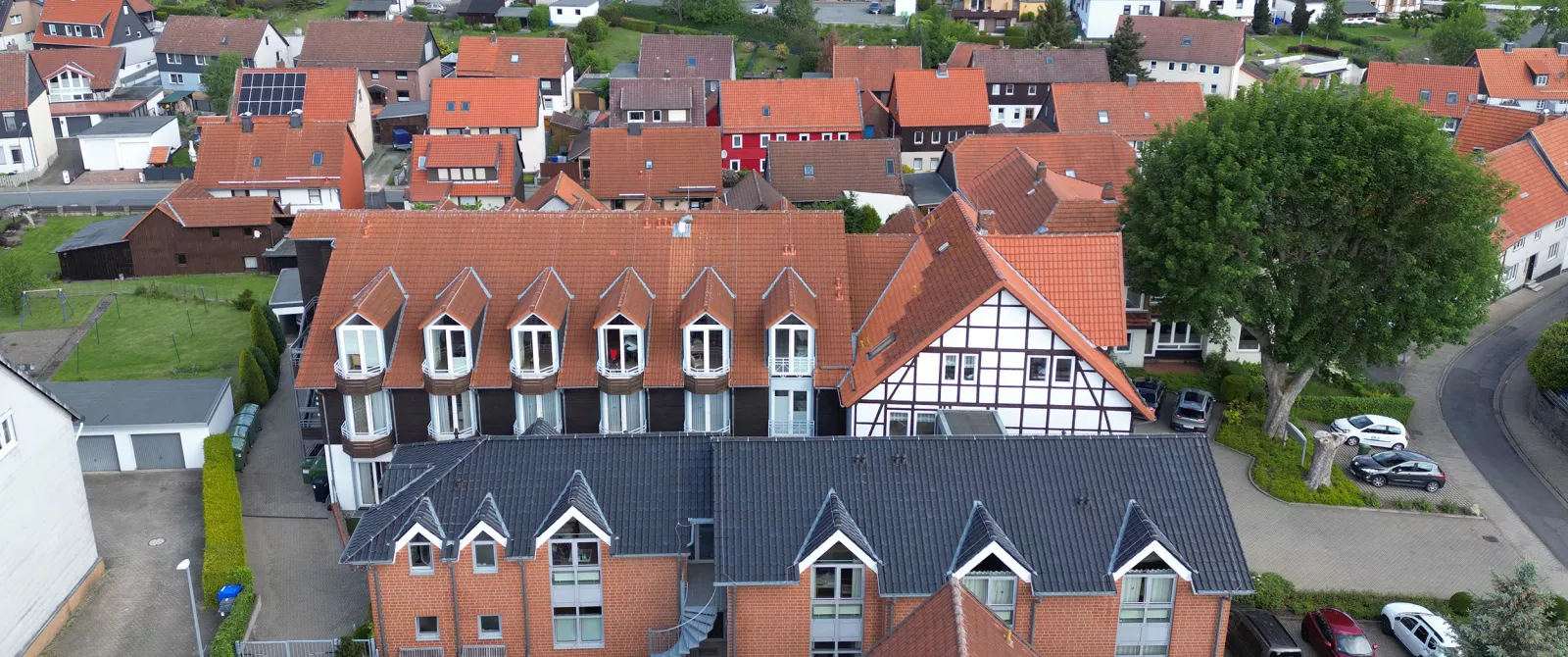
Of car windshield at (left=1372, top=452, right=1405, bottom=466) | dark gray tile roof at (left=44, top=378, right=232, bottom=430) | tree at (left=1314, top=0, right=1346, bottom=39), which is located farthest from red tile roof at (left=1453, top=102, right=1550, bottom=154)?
dark gray tile roof at (left=44, top=378, right=232, bottom=430)

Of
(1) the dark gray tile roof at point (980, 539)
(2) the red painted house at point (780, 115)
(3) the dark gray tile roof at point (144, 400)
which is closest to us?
(1) the dark gray tile roof at point (980, 539)

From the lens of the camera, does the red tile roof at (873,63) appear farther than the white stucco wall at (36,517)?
Yes

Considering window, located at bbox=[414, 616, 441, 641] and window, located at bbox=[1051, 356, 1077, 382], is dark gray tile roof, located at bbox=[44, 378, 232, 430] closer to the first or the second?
window, located at bbox=[414, 616, 441, 641]

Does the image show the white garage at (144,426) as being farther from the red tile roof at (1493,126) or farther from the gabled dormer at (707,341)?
the red tile roof at (1493,126)

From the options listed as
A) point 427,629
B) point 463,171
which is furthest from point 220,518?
point 463,171

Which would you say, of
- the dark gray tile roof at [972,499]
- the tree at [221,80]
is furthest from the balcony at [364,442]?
the tree at [221,80]

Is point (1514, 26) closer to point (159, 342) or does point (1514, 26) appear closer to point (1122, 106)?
point (1122, 106)

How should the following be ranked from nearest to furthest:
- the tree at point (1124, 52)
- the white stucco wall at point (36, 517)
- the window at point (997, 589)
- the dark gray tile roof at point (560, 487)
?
the window at point (997, 589)
the dark gray tile roof at point (560, 487)
the white stucco wall at point (36, 517)
the tree at point (1124, 52)

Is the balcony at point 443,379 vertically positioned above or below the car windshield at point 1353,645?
above
